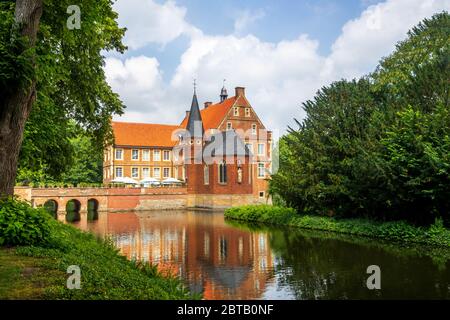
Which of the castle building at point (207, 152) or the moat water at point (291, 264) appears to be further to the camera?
the castle building at point (207, 152)

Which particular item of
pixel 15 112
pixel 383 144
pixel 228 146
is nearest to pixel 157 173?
pixel 228 146

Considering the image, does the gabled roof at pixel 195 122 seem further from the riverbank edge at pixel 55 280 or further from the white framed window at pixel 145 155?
the riverbank edge at pixel 55 280

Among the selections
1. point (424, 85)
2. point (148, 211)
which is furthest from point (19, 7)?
point (148, 211)

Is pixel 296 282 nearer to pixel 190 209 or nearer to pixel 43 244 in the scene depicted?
pixel 43 244

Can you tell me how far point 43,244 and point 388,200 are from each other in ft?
58.6

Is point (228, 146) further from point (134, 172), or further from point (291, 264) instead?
point (291, 264)

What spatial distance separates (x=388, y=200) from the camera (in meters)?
22.6

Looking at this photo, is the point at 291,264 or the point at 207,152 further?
the point at 207,152

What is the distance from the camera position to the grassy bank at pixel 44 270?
6933 millimetres

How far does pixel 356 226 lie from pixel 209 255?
Answer: 11.0 m

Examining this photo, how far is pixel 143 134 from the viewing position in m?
66.9

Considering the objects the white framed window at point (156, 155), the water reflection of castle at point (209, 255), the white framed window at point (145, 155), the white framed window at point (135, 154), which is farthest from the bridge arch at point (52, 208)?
the water reflection of castle at point (209, 255)

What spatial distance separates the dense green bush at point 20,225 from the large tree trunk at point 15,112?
556mm

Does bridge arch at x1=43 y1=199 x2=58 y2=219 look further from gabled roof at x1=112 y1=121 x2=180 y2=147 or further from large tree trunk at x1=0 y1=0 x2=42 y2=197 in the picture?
large tree trunk at x1=0 y1=0 x2=42 y2=197
